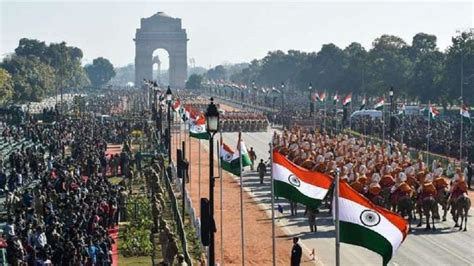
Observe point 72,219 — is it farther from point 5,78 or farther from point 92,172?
point 5,78

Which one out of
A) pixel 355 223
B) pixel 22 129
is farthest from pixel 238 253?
pixel 22 129

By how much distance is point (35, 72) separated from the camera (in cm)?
12475

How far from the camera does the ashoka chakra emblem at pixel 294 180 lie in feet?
62.2

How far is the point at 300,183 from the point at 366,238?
4.14 m

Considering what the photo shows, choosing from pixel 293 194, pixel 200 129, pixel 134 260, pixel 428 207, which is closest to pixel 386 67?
pixel 200 129

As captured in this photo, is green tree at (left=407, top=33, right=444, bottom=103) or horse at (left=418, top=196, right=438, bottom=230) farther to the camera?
green tree at (left=407, top=33, right=444, bottom=103)

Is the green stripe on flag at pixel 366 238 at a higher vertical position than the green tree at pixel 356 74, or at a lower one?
lower

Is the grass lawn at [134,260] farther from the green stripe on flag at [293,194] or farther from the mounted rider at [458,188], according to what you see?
the mounted rider at [458,188]

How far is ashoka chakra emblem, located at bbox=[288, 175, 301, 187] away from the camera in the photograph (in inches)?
746

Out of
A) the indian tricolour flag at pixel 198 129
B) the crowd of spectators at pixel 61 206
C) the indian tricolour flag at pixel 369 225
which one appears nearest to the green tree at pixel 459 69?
the crowd of spectators at pixel 61 206

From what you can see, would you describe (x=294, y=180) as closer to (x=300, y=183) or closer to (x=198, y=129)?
(x=300, y=183)

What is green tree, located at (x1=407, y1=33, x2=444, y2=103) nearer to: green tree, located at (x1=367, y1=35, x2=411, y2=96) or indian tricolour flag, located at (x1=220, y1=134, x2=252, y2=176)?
green tree, located at (x1=367, y1=35, x2=411, y2=96)

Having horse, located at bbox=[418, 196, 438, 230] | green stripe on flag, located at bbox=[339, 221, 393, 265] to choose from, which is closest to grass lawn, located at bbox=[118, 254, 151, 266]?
horse, located at bbox=[418, 196, 438, 230]

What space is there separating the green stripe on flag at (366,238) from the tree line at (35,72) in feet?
265
